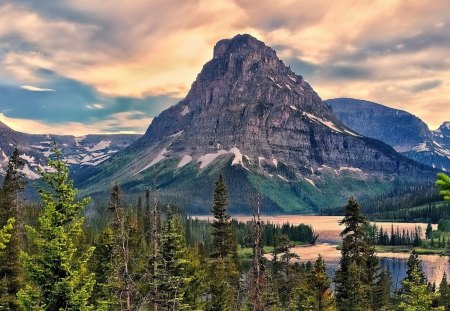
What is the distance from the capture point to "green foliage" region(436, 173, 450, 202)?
11016mm

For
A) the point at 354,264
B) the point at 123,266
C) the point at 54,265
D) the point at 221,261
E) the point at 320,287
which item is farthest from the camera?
the point at 221,261

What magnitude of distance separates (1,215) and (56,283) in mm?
27299

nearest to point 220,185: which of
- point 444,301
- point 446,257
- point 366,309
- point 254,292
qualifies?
point 366,309

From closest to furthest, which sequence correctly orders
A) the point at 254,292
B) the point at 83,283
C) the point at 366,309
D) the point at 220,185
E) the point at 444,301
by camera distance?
the point at 83,283 < the point at 254,292 < the point at 366,309 < the point at 220,185 < the point at 444,301

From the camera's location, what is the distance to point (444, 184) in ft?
36.5

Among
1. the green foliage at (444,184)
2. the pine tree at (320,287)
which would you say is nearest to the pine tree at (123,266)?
the green foliage at (444,184)

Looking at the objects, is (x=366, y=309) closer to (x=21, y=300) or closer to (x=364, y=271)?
(x=364, y=271)

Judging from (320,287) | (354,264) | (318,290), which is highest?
(354,264)

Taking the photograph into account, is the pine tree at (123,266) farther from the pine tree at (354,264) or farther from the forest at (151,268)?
the pine tree at (354,264)

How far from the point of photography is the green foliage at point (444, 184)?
11.0m

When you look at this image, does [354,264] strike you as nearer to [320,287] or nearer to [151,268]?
[320,287]

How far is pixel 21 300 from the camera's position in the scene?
2219 cm

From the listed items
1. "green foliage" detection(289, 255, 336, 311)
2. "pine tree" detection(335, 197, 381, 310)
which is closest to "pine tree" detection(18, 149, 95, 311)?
"pine tree" detection(335, 197, 381, 310)

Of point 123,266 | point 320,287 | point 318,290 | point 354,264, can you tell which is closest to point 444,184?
point 123,266
